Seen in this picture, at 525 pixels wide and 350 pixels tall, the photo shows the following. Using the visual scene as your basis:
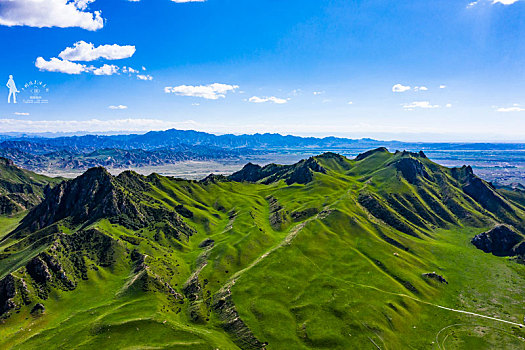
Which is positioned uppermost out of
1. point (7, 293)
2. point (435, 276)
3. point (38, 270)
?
point (38, 270)

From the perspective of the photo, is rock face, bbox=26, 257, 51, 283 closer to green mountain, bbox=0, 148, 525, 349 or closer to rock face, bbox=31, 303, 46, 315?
green mountain, bbox=0, 148, 525, 349

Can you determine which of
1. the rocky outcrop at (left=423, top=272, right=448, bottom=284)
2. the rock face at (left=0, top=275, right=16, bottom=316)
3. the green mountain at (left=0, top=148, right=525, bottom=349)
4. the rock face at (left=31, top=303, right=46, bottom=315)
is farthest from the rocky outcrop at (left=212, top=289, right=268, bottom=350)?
the rocky outcrop at (left=423, top=272, right=448, bottom=284)

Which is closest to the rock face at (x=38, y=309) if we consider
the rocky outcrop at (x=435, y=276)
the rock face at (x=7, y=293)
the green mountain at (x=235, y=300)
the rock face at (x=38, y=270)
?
the green mountain at (x=235, y=300)

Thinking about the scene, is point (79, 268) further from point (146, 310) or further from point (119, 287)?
point (146, 310)

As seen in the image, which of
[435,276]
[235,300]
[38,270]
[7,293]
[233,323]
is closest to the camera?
[233,323]

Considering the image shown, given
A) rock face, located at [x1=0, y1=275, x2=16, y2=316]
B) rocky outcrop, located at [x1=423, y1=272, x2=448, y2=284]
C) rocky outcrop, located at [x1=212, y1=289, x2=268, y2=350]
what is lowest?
rocky outcrop, located at [x1=423, y1=272, x2=448, y2=284]

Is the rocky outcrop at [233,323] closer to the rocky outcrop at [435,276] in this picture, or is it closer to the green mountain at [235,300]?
the green mountain at [235,300]

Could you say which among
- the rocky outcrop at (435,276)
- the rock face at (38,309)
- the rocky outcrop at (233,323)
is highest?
the rock face at (38,309)

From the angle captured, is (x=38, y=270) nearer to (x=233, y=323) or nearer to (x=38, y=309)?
(x=38, y=309)

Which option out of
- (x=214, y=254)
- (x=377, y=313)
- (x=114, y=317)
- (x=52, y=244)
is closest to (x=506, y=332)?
(x=377, y=313)

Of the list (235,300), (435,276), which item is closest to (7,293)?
(235,300)

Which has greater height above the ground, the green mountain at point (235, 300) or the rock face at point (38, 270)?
the rock face at point (38, 270)
